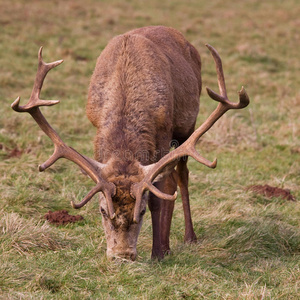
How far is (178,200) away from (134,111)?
238 cm

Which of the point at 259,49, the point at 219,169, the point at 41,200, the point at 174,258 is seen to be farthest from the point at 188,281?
the point at 259,49

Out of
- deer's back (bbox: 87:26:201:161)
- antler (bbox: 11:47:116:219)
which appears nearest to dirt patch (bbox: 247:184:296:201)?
deer's back (bbox: 87:26:201:161)

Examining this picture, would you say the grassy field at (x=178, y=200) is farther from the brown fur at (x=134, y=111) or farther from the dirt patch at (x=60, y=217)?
the brown fur at (x=134, y=111)

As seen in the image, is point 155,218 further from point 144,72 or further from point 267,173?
point 267,173

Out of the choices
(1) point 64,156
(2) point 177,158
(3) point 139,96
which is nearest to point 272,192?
(2) point 177,158

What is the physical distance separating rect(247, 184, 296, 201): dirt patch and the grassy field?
0.34 ft

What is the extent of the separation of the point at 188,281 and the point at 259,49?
1294 centimetres

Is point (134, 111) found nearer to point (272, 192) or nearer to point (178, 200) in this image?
point (178, 200)

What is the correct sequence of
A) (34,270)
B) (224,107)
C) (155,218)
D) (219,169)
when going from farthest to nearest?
(219,169) → (155,218) → (224,107) → (34,270)

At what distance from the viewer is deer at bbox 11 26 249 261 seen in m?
4.53

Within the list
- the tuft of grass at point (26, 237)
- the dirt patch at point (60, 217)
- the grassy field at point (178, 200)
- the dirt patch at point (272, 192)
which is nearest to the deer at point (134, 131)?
the grassy field at point (178, 200)

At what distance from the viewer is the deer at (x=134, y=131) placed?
14.9 feet

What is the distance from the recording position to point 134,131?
15.7 feet

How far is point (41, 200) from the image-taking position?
6.25 meters
